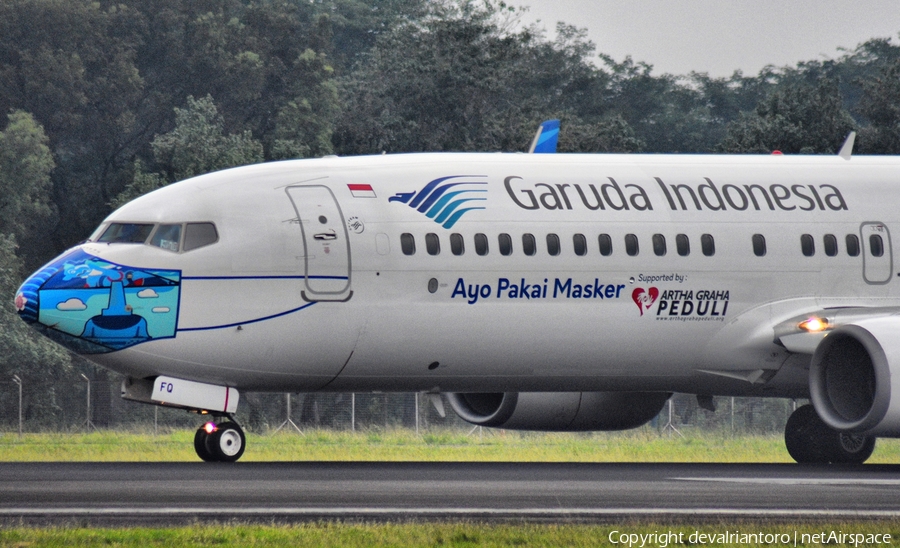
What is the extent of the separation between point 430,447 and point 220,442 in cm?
1510

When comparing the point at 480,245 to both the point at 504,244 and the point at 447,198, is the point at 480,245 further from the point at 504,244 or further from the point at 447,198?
the point at 447,198

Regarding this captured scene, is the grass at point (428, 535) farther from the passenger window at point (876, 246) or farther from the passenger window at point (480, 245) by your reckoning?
the passenger window at point (876, 246)

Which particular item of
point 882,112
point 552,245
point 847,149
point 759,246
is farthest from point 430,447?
point 882,112

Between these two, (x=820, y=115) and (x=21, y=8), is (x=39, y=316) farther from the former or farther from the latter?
(x=21, y=8)

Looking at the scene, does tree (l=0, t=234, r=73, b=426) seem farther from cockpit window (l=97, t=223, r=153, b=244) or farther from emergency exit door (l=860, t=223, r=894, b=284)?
emergency exit door (l=860, t=223, r=894, b=284)

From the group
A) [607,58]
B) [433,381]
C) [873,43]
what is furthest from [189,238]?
[873,43]

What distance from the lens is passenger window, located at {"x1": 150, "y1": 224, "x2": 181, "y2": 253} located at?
22.7 meters

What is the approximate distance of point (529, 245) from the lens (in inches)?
942

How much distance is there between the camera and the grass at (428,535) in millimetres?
13789

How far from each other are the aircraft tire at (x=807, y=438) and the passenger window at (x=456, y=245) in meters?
7.03

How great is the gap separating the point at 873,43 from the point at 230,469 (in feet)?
→ 290

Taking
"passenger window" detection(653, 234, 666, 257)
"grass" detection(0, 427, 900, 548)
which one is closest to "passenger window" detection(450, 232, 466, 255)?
"passenger window" detection(653, 234, 666, 257)

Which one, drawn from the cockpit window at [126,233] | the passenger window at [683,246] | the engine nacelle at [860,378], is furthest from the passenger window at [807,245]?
the cockpit window at [126,233]

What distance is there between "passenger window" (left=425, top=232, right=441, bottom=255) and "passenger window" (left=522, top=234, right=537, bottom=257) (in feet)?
4.08
